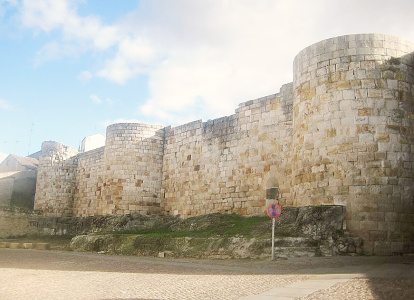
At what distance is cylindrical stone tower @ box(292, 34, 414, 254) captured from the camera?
39.7 ft

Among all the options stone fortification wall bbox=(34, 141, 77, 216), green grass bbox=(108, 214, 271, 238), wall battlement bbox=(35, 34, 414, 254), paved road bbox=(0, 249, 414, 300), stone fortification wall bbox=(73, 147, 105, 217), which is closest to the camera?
paved road bbox=(0, 249, 414, 300)

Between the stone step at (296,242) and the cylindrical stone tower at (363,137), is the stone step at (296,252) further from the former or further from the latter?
the cylindrical stone tower at (363,137)

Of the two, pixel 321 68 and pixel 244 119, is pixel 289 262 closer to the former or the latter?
pixel 321 68

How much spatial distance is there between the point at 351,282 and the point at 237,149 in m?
11.3

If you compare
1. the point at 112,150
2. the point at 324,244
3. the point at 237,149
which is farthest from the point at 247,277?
the point at 112,150

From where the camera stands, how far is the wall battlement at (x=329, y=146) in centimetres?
1221

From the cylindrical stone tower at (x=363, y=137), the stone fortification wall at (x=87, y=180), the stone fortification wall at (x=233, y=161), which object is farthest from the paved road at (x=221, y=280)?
the stone fortification wall at (x=87, y=180)

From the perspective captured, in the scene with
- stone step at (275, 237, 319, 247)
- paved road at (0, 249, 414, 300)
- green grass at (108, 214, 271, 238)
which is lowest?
paved road at (0, 249, 414, 300)

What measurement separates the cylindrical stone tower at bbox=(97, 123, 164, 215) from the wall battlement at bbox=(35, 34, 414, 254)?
7.69ft

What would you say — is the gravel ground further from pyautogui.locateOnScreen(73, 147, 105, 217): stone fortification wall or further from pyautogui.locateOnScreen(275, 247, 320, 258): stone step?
pyautogui.locateOnScreen(73, 147, 105, 217): stone fortification wall

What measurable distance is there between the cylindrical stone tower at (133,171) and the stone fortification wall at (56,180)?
7.53 metres

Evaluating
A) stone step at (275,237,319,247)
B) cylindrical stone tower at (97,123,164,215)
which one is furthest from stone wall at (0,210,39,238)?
stone step at (275,237,319,247)

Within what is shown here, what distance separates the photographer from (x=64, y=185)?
3031cm

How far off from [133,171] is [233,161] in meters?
6.37
